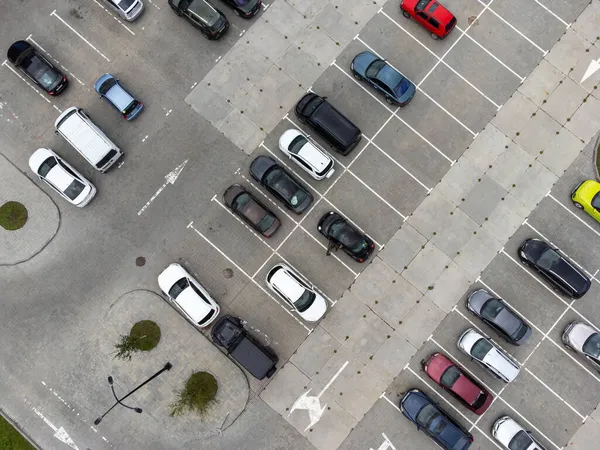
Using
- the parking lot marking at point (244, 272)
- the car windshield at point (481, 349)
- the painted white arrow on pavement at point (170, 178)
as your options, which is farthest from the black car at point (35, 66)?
the car windshield at point (481, 349)

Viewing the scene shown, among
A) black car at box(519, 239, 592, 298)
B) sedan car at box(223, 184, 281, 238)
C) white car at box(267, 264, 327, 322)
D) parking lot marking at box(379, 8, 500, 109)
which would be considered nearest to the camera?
white car at box(267, 264, 327, 322)

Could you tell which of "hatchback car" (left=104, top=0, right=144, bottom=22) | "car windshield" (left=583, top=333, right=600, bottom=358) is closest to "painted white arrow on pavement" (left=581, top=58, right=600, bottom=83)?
"car windshield" (left=583, top=333, right=600, bottom=358)

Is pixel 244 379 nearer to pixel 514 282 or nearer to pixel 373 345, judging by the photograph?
pixel 373 345

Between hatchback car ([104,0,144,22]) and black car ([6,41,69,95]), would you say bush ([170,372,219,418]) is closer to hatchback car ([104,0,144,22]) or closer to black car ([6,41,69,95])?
black car ([6,41,69,95])

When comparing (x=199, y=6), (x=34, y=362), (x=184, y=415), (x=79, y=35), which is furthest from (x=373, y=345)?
(x=79, y=35)

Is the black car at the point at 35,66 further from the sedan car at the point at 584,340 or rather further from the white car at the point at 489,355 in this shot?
the sedan car at the point at 584,340
